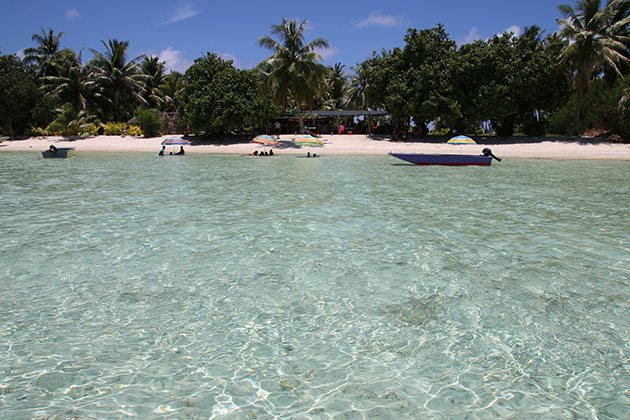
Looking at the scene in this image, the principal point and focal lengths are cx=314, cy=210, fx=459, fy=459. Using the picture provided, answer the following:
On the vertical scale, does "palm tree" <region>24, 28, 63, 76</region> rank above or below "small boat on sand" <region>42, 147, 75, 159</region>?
above

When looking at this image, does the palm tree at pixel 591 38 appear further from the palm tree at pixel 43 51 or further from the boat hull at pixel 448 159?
the palm tree at pixel 43 51

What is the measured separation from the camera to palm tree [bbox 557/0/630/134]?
33.3 metres

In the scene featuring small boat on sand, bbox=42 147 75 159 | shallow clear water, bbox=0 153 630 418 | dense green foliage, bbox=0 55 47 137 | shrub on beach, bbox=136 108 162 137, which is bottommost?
shallow clear water, bbox=0 153 630 418

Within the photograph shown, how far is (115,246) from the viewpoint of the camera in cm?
845

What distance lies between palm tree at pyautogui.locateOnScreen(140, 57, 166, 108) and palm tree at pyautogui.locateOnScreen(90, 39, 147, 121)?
1.12 m

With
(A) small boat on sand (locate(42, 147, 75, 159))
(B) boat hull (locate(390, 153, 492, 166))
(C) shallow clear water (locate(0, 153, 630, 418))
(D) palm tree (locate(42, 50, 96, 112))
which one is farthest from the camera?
(D) palm tree (locate(42, 50, 96, 112))

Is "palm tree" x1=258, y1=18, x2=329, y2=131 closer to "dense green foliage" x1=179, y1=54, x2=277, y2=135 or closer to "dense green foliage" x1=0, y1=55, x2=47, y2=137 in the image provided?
"dense green foliage" x1=179, y1=54, x2=277, y2=135

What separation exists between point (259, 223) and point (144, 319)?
5370 mm

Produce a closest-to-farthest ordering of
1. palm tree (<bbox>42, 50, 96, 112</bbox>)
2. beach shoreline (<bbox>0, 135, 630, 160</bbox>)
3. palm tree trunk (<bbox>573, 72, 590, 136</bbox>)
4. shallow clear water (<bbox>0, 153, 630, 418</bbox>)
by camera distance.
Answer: shallow clear water (<bbox>0, 153, 630, 418</bbox>)
beach shoreline (<bbox>0, 135, 630, 160</bbox>)
palm tree trunk (<bbox>573, 72, 590, 136</bbox>)
palm tree (<bbox>42, 50, 96, 112</bbox>)

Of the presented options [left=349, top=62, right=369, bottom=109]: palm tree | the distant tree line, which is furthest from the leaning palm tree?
the distant tree line

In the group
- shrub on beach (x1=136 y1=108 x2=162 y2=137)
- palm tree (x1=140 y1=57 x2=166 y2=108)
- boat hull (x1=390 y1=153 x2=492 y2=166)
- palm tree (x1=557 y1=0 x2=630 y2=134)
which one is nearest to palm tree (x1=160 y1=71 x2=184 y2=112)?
palm tree (x1=140 y1=57 x2=166 y2=108)

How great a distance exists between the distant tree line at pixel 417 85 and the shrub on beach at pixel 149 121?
0.10 meters

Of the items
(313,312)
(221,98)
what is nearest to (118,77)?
(221,98)

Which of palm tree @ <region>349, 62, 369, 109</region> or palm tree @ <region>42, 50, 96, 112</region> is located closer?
palm tree @ <region>42, 50, 96, 112</region>
